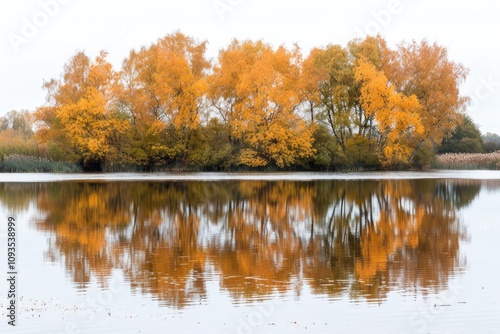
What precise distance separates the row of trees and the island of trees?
0.28ft

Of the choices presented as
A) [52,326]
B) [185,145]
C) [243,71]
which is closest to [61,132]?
[185,145]

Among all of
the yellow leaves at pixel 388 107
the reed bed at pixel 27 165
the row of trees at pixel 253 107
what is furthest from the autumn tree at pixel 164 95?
the yellow leaves at pixel 388 107

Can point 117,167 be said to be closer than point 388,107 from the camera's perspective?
No

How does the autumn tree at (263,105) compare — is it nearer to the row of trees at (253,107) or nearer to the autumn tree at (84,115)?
the row of trees at (253,107)

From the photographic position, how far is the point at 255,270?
11945 mm

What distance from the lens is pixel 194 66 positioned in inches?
2461

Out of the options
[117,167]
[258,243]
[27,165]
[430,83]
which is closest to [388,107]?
[430,83]

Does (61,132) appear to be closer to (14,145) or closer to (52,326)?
(14,145)

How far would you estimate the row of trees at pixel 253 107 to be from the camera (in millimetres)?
58938

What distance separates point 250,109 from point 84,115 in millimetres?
12609

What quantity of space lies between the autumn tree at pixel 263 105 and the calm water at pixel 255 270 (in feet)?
119

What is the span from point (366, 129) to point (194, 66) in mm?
14855

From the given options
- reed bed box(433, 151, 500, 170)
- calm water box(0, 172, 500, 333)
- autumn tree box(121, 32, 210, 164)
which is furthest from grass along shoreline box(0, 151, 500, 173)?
calm water box(0, 172, 500, 333)

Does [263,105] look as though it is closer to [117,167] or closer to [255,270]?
[117,167]
